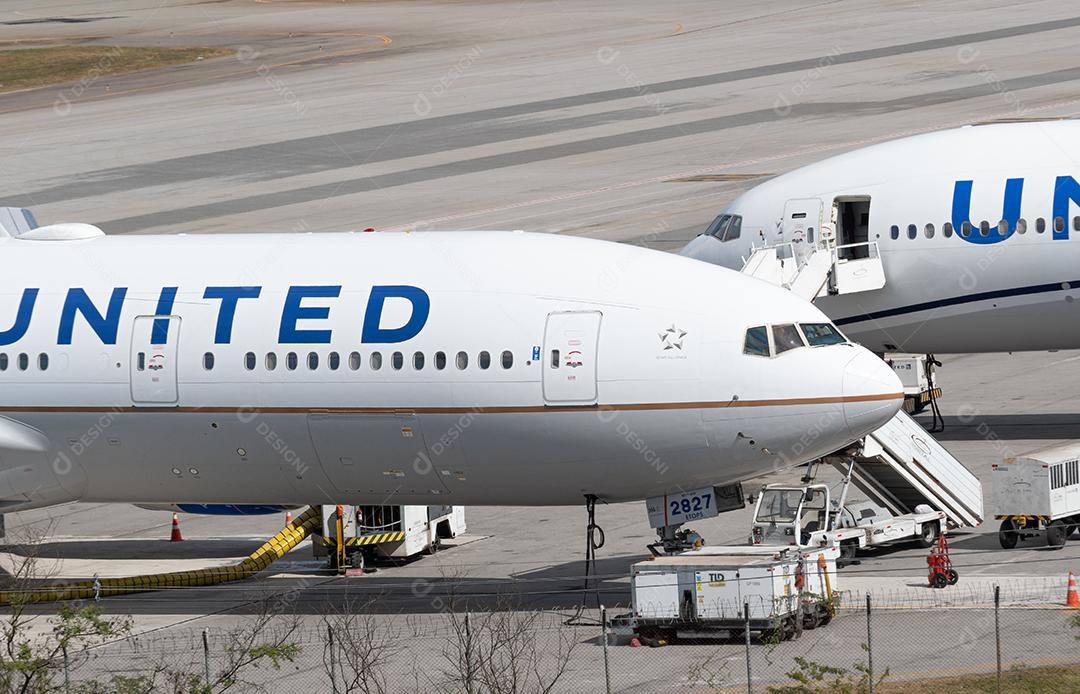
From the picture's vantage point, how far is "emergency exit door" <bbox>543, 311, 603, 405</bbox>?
34.5m

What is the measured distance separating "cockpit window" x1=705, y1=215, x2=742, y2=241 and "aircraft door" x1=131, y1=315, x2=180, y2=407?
20400 millimetres

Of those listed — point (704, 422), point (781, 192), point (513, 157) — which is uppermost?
point (513, 157)

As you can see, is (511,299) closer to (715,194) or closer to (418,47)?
(715,194)

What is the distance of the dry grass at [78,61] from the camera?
129750 mm

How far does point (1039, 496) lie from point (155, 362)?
690 inches

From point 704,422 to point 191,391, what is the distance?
977 cm

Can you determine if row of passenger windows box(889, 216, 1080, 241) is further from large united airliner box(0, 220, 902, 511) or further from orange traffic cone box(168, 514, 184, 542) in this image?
orange traffic cone box(168, 514, 184, 542)

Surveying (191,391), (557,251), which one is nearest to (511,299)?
(557,251)

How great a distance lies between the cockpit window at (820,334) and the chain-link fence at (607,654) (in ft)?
15.9

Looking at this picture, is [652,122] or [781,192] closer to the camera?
[781,192]

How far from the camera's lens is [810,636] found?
33.6 metres

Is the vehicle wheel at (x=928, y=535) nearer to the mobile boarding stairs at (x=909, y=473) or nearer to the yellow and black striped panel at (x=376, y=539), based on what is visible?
the mobile boarding stairs at (x=909, y=473)

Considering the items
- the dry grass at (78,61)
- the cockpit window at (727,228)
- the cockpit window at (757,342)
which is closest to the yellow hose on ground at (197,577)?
the cockpit window at (757,342)

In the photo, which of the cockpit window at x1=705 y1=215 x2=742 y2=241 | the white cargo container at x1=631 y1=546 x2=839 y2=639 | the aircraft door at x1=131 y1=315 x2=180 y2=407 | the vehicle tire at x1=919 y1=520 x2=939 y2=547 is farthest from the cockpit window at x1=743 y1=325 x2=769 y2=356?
the cockpit window at x1=705 y1=215 x2=742 y2=241
